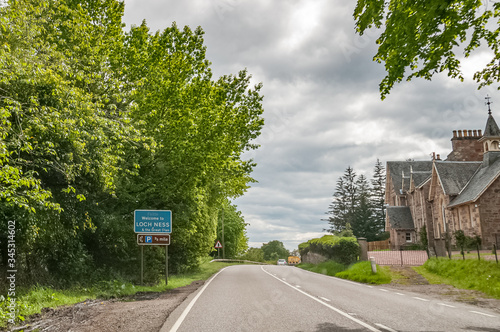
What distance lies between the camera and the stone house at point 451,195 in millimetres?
32812

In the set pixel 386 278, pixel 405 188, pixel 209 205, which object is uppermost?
pixel 405 188

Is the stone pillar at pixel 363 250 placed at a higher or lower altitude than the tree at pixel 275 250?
higher

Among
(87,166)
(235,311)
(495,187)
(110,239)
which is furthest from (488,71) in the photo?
(495,187)

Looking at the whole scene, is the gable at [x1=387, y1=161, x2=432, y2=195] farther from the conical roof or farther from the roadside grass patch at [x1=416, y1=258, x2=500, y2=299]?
the roadside grass patch at [x1=416, y1=258, x2=500, y2=299]

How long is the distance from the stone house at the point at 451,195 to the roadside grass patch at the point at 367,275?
436 centimetres

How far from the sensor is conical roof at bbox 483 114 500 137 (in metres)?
46.8

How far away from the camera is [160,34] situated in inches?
805

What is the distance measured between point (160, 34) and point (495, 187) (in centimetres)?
2897

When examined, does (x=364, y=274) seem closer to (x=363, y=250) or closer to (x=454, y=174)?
(x=363, y=250)

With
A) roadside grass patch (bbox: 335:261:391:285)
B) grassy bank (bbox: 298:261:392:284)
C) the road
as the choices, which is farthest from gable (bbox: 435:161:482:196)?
the road

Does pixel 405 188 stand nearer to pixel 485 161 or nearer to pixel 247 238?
pixel 485 161

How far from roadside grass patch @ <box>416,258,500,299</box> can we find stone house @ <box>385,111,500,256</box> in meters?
2.86

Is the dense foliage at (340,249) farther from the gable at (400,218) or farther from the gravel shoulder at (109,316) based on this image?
the gable at (400,218)

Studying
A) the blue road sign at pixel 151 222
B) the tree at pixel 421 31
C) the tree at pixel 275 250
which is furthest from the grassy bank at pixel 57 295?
the tree at pixel 275 250
